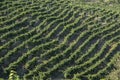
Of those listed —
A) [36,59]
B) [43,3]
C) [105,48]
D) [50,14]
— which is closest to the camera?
[36,59]

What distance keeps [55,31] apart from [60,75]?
563cm

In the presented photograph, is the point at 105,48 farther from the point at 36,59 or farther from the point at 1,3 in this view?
the point at 1,3

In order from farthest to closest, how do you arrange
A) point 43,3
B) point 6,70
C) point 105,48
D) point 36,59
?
point 43,3
point 105,48
point 36,59
point 6,70

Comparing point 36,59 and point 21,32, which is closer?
point 36,59

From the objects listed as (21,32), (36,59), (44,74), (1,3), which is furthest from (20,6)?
(44,74)

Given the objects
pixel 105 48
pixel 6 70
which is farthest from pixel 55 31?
pixel 6 70

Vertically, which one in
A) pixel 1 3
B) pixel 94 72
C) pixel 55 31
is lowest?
pixel 94 72

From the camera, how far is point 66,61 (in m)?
21.1

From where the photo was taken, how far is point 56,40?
2320cm

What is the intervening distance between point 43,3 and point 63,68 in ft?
37.3

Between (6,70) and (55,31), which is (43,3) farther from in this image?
(6,70)

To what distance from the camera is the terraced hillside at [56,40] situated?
66.5 ft

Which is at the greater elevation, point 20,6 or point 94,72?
point 20,6

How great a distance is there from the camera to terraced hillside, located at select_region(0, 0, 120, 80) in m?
20.3
